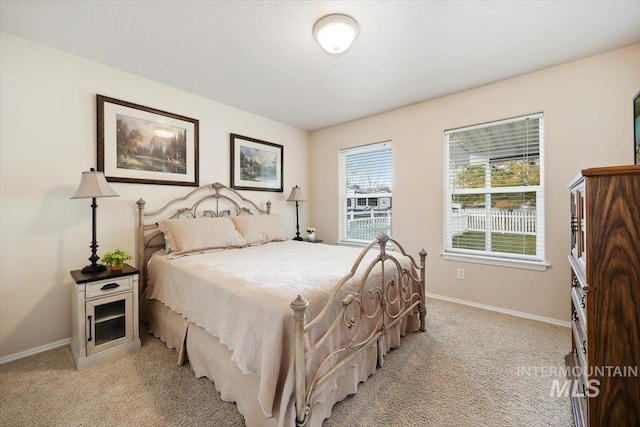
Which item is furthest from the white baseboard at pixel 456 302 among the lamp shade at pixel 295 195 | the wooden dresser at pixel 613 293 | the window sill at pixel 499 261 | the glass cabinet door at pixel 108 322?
the lamp shade at pixel 295 195

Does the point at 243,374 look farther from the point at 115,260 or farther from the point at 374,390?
the point at 115,260

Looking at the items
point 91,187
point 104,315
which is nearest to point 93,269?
point 104,315

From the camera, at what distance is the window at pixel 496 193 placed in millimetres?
2785

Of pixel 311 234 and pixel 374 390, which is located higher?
pixel 311 234

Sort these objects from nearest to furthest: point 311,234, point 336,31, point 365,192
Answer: point 336,31
point 365,192
point 311,234

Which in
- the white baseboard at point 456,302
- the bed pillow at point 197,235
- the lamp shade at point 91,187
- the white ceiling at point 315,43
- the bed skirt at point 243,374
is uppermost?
the white ceiling at point 315,43

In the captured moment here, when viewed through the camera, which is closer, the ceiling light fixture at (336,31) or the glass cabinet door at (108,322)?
the ceiling light fixture at (336,31)

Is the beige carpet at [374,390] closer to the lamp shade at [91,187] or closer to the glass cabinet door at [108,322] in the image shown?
the glass cabinet door at [108,322]

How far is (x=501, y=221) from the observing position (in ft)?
9.90

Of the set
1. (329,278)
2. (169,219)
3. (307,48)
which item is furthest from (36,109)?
(329,278)

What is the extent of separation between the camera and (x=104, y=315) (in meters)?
2.12

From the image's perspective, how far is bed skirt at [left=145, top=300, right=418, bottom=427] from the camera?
1345 mm

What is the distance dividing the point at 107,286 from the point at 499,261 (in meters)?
3.77

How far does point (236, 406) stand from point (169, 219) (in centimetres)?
202
